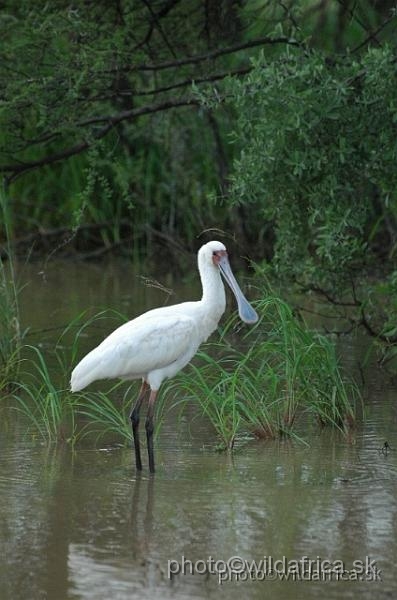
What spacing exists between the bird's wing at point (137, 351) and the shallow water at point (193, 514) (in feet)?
1.58

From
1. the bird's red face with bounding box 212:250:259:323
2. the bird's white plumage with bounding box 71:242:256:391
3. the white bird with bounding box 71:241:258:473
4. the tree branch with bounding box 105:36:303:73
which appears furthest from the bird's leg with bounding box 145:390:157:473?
the tree branch with bounding box 105:36:303:73

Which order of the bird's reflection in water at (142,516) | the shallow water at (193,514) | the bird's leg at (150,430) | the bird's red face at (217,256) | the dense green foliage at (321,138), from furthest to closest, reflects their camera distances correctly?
the dense green foliage at (321,138) → the bird's red face at (217,256) → the bird's leg at (150,430) → the bird's reflection in water at (142,516) → the shallow water at (193,514)

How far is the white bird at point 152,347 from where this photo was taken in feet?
24.1

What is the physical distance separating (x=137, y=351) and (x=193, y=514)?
139cm

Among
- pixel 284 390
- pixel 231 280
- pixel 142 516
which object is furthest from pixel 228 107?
pixel 142 516

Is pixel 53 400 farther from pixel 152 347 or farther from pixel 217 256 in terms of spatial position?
pixel 217 256

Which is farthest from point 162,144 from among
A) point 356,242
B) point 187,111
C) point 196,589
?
point 196,589

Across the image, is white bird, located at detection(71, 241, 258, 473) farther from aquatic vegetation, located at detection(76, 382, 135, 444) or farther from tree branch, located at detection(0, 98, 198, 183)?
tree branch, located at detection(0, 98, 198, 183)

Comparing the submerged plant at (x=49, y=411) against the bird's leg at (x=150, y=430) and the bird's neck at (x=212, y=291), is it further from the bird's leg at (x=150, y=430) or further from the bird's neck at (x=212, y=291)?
the bird's neck at (x=212, y=291)

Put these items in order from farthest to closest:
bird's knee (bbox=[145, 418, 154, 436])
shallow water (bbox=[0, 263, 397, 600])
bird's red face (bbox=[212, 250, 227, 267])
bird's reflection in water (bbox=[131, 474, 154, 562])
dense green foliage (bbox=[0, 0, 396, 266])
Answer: dense green foliage (bbox=[0, 0, 396, 266]), bird's red face (bbox=[212, 250, 227, 267]), bird's knee (bbox=[145, 418, 154, 436]), bird's reflection in water (bbox=[131, 474, 154, 562]), shallow water (bbox=[0, 263, 397, 600])

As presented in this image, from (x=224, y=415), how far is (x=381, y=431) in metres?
0.99

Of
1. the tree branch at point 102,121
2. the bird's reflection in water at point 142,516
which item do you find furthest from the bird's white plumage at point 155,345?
the tree branch at point 102,121

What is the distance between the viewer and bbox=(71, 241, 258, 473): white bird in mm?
7348

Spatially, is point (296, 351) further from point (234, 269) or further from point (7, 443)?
point (234, 269)
